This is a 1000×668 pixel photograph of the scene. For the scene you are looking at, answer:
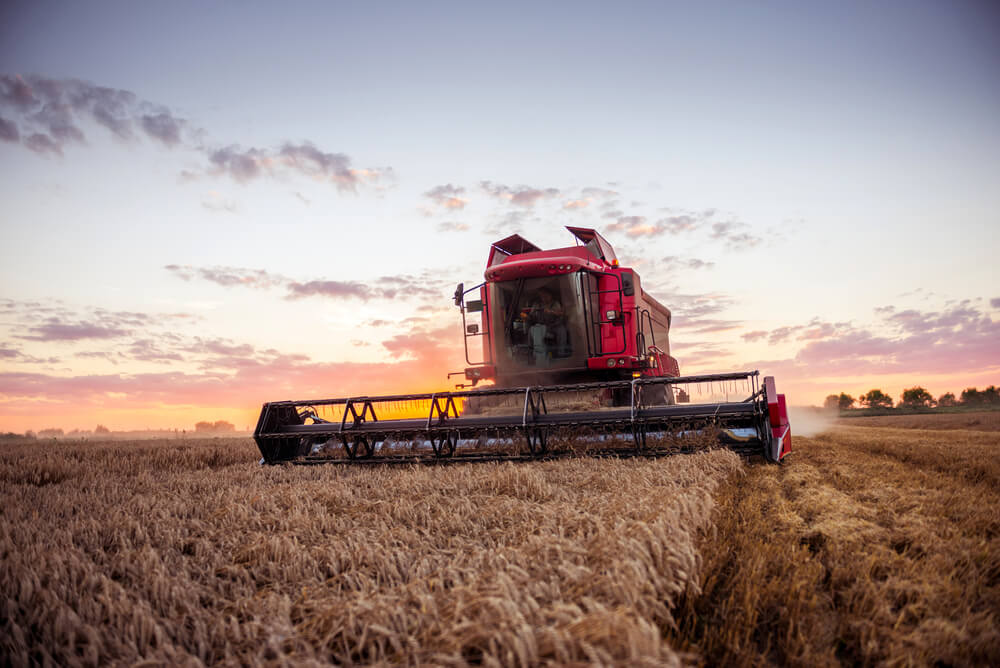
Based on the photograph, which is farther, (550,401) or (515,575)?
(550,401)

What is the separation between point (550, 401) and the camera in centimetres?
845

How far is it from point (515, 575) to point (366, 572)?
2.62ft

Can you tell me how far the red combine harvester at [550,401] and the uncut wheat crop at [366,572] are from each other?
1855 mm

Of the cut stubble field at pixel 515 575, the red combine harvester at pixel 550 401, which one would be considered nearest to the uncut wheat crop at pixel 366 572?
the cut stubble field at pixel 515 575

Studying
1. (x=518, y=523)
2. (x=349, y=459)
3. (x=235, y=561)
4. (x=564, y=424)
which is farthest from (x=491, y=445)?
(x=235, y=561)

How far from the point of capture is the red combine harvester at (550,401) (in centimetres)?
659

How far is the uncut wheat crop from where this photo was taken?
173cm

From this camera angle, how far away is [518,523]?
10.7ft

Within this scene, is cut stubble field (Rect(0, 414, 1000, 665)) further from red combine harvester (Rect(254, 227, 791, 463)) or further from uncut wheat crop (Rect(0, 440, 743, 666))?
red combine harvester (Rect(254, 227, 791, 463))

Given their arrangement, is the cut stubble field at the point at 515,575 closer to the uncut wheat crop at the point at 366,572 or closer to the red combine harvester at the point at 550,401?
the uncut wheat crop at the point at 366,572

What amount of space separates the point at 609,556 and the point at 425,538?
124 centimetres

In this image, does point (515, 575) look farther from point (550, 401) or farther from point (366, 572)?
point (550, 401)

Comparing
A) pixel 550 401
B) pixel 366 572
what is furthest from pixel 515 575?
pixel 550 401

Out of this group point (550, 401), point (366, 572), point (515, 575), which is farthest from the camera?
point (550, 401)
